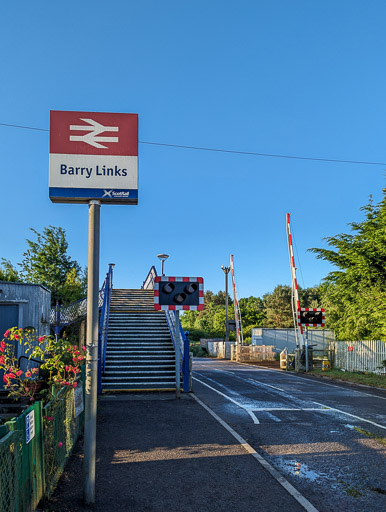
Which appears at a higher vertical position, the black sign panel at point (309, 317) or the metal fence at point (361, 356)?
the black sign panel at point (309, 317)

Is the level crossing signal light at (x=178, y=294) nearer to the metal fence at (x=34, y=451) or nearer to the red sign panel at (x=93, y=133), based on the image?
the metal fence at (x=34, y=451)

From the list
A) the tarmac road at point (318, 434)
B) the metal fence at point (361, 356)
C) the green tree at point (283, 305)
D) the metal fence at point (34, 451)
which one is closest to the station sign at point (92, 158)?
the metal fence at point (34, 451)

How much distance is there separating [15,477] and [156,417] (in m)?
6.54

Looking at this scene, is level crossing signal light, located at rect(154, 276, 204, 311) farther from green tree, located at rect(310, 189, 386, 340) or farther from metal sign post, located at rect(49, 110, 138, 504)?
green tree, located at rect(310, 189, 386, 340)

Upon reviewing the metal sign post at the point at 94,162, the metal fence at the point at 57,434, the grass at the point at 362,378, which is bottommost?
the grass at the point at 362,378

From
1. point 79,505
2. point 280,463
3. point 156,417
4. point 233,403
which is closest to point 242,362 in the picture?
point 233,403

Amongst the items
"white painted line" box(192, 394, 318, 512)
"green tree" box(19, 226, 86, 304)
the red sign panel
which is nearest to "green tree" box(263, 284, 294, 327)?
"green tree" box(19, 226, 86, 304)

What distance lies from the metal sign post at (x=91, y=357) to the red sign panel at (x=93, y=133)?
0.74 meters

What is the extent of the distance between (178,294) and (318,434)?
5137 mm

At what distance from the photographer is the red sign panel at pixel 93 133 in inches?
229

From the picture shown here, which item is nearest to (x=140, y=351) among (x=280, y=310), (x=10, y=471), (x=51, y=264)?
(x=10, y=471)

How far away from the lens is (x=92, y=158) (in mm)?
5840

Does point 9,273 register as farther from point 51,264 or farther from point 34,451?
point 34,451

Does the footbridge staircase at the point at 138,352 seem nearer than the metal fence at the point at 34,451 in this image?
No
